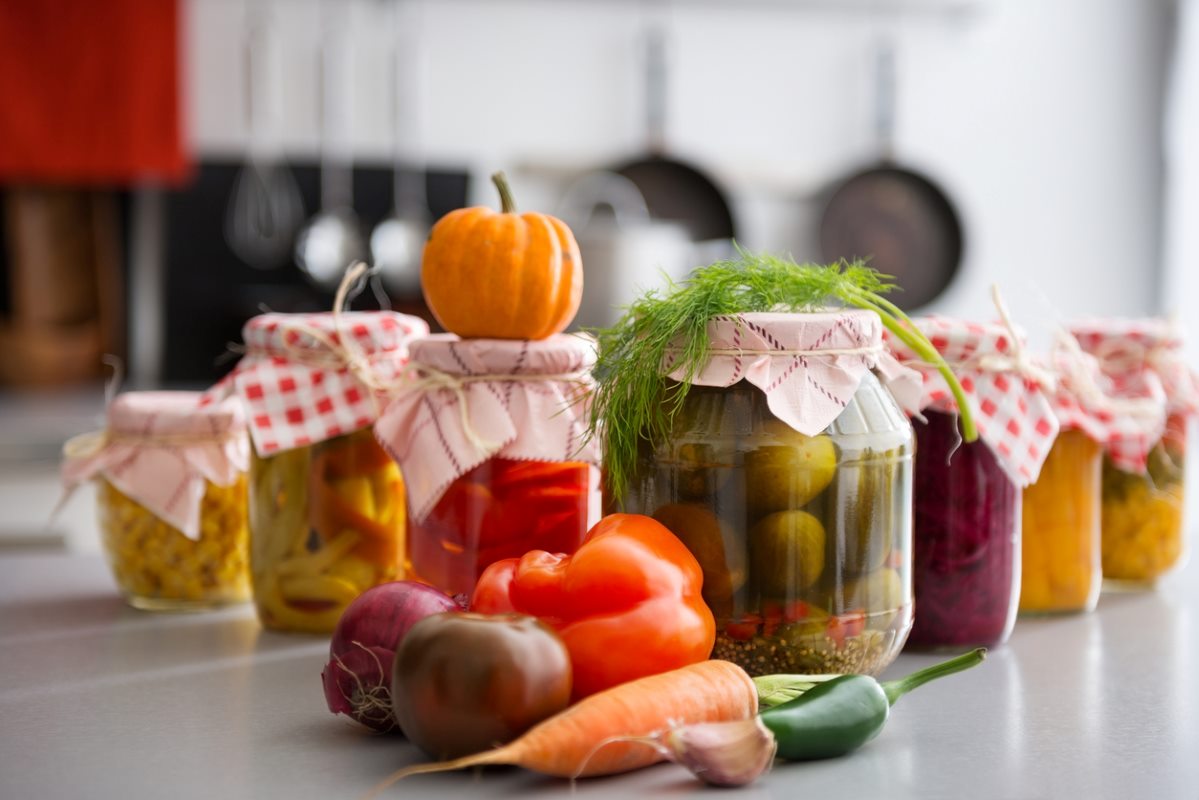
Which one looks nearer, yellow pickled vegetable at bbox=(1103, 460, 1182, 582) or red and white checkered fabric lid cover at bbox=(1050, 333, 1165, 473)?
red and white checkered fabric lid cover at bbox=(1050, 333, 1165, 473)

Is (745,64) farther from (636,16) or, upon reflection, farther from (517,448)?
(517,448)

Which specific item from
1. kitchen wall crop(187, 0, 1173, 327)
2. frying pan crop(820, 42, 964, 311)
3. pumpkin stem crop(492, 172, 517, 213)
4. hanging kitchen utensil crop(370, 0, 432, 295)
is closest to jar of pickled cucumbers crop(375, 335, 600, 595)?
pumpkin stem crop(492, 172, 517, 213)

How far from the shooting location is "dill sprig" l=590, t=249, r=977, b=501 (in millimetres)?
740

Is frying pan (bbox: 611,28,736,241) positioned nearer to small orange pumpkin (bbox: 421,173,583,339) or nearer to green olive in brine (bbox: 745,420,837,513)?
small orange pumpkin (bbox: 421,173,583,339)

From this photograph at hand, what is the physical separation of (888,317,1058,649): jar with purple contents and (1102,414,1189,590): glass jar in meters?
0.25

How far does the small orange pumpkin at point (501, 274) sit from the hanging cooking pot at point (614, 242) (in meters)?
1.28

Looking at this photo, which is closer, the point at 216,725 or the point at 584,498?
the point at 216,725

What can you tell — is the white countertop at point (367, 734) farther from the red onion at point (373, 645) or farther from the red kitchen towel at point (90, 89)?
the red kitchen towel at point (90, 89)

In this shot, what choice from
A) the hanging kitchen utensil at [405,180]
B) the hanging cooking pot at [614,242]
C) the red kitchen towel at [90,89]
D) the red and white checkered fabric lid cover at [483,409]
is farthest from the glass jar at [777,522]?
the red kitchen towel at [90,89]

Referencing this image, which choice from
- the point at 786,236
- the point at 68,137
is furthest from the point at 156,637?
the point at 786,236

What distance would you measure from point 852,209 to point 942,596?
87.1 inches

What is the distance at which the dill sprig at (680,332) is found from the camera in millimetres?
740

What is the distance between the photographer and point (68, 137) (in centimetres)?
259

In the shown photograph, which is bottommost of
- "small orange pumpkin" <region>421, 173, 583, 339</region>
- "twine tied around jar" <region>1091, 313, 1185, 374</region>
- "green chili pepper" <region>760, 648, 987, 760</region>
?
"green chili pepper" <region>760, 648, 987, 760</region>
